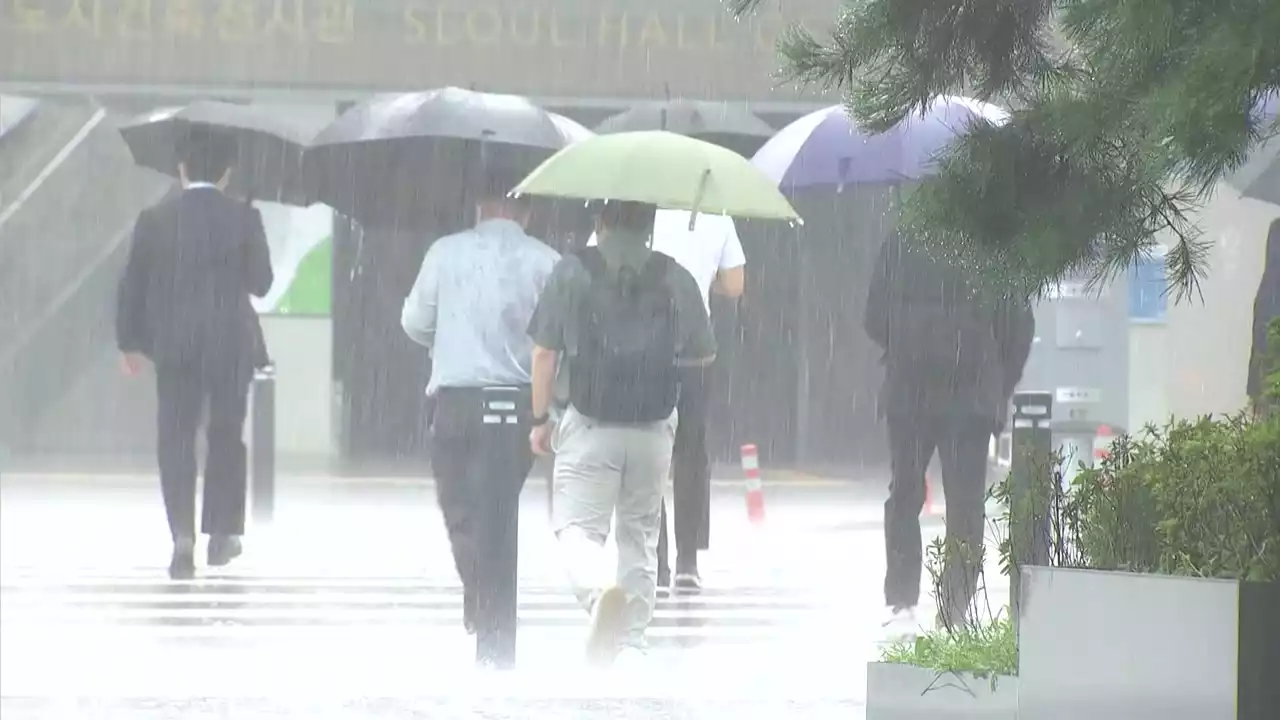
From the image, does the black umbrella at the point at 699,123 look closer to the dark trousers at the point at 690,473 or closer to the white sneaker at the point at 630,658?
the dark trousers at the point at 690,473

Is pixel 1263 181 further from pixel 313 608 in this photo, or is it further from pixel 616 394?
pixel 313 608

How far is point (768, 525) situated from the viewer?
41.4ft

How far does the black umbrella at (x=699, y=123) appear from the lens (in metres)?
9.02

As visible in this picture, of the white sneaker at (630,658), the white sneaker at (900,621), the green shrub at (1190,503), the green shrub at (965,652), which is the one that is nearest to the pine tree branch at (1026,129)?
the green shrub at (1190,503)

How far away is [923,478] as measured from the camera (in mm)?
7332

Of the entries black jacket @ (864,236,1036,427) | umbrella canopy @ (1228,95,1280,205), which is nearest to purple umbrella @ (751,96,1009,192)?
black jacket @ (864,236,1036,427)

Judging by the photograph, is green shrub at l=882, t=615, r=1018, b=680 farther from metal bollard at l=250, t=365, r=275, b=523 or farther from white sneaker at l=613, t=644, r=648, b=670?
metal bollard at l=250, t=365, r=275, b=523

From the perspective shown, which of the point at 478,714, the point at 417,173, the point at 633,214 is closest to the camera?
the point at 478,714

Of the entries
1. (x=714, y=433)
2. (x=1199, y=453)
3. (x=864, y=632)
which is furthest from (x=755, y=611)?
(x=714, y=433)

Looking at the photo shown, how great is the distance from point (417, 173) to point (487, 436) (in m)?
4.31

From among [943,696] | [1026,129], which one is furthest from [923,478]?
[1026,129]

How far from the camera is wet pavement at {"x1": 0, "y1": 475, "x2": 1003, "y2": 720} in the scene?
609 centimetres

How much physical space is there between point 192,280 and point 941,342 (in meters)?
3.47

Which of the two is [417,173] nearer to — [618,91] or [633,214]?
[618,91]
